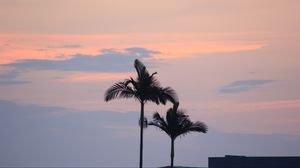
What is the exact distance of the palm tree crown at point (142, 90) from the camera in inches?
2146

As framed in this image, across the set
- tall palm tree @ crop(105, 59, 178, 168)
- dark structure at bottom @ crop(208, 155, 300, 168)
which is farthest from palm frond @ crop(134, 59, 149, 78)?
dark structure at bottom @ crop(208, 155, 300, 168)

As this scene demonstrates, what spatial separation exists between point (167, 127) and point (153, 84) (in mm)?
6009

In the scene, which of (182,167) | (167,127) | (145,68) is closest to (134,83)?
(145,68)

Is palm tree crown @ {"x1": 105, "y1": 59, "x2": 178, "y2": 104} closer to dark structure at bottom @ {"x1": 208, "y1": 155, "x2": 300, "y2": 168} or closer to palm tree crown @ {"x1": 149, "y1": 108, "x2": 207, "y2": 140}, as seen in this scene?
palm tree crown @ {"x1": 149, "y1": 108, "x2": 207, "y2": 140}

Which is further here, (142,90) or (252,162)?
(252,162)

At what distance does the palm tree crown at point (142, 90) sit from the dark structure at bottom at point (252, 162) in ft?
100

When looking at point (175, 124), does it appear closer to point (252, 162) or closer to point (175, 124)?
point (175, 124)

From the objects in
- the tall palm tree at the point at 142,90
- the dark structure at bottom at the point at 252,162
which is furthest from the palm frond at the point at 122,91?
the dark structure at bottom at the point at 252,162

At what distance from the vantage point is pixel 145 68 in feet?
180

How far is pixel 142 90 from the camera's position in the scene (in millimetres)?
54469

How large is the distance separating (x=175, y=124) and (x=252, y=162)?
2584 cm

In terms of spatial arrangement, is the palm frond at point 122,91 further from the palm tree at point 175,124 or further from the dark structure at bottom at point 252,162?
the dark structure at bottom at point 252,162

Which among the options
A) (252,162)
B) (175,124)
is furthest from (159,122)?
(252,162)

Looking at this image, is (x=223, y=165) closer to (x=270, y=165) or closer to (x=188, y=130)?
(x=270, y=165)
